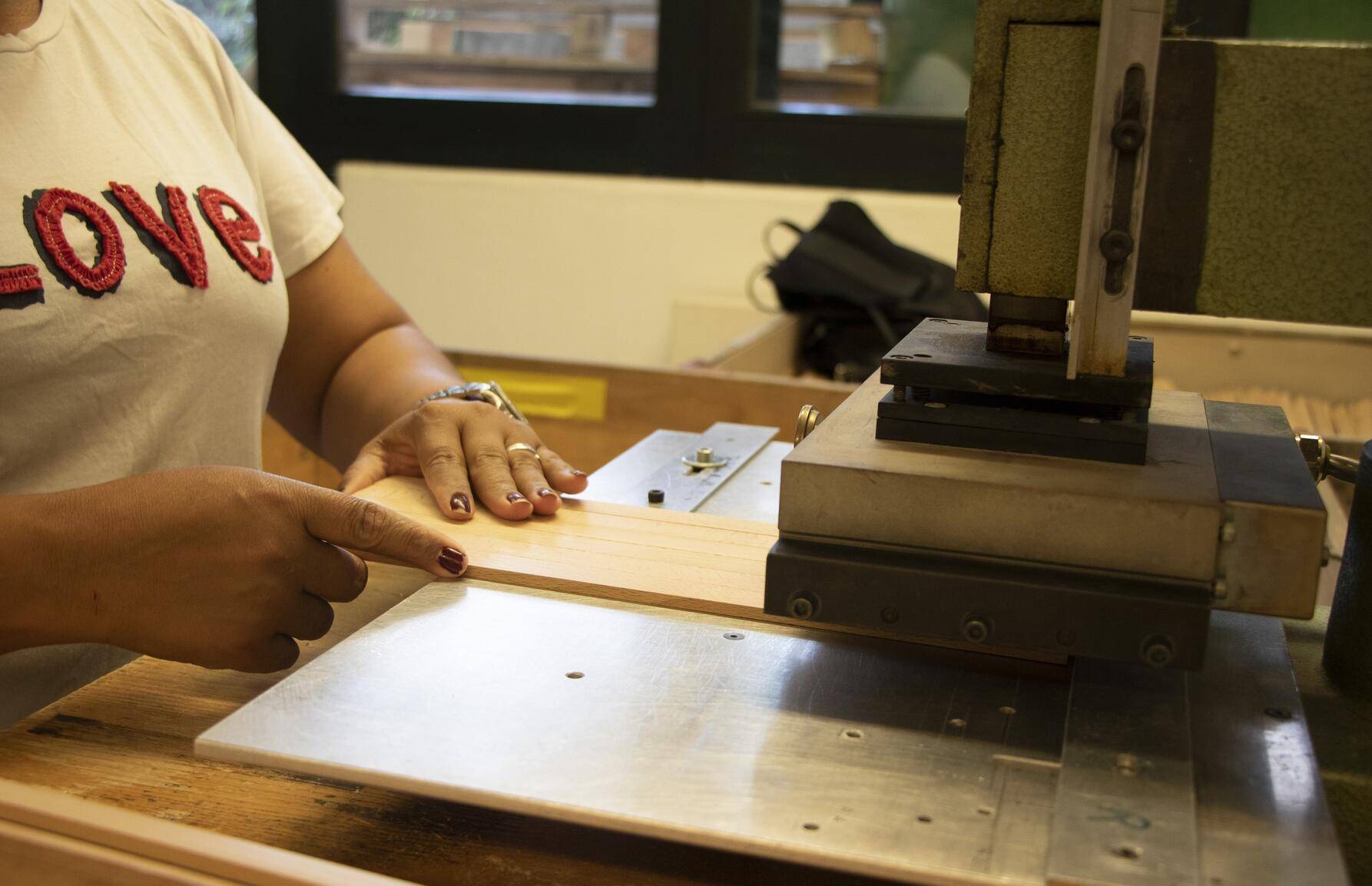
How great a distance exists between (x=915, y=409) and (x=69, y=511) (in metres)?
0.56

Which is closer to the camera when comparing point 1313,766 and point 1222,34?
point 1313,766

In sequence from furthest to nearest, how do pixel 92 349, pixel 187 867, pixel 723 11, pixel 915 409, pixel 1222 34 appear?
1. pixel 723 11
2. pixel 1222 34
3. pixel 92 349
4. pixel 915 409
5. pixel 187 867

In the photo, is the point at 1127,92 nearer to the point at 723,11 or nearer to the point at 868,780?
the point at 868,780

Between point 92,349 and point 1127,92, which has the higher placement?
point 1127,92

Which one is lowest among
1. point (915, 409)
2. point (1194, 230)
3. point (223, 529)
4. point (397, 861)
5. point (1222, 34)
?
point (397, 861)

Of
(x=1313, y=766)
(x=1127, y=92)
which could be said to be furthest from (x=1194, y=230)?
(x=1313, y=766)

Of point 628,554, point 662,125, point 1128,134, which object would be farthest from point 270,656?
point 662,125

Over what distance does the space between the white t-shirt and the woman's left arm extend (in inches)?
5.3

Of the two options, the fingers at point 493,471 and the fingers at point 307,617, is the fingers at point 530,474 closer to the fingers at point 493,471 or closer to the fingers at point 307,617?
the fingers at point 493,471

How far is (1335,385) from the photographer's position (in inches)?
90.0

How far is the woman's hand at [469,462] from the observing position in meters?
1.07

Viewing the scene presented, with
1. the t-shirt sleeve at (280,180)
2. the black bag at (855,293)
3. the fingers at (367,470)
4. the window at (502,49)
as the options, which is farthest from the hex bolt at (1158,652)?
the window at (502,49)

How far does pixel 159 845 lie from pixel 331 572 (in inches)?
10.1

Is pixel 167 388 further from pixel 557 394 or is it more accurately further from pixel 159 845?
pixel 557 394
